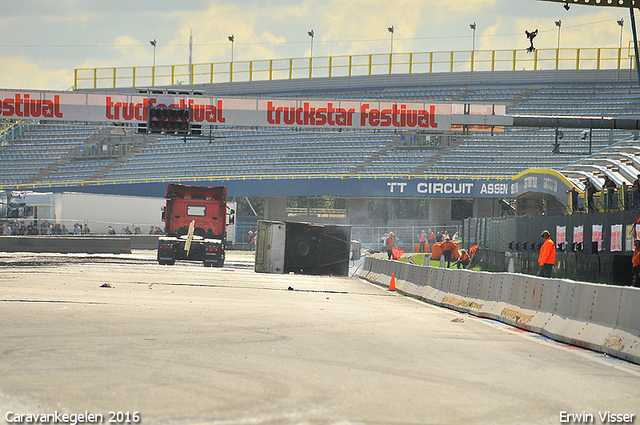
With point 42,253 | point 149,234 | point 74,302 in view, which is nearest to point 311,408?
point 74,302

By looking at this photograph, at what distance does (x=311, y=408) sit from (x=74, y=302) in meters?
8.83

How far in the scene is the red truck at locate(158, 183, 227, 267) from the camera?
31.3 metres

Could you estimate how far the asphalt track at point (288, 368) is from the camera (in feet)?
18.5

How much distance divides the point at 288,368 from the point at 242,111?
986 inches

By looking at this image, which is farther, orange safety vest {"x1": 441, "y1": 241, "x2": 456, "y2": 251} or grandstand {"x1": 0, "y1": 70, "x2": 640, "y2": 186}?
grandstand {"x1": 0, "y1": 70, "x2": 640, "y2": 186}

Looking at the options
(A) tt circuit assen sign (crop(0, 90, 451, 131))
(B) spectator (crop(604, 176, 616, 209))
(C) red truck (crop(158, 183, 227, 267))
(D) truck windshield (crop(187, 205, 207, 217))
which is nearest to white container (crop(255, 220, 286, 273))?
(C) red truck (crop(158, 183, 227, 267))

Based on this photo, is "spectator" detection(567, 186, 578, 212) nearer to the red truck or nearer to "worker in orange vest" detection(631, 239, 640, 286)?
"worker in orange vest" detection(631, 239, 640, 286)

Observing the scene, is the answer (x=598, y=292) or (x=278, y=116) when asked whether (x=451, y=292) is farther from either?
(x=278, y=116)

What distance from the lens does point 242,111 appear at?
31.5 m

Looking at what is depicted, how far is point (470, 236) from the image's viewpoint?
120 feet

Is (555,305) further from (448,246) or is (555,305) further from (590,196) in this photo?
(448,246)

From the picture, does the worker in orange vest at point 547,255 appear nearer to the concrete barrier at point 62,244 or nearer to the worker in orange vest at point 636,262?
the worker in orange vest at point 636,262

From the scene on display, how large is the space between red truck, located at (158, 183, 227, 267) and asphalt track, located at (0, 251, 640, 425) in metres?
17.7

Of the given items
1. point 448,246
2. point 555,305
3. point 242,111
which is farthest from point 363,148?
point 555,305
